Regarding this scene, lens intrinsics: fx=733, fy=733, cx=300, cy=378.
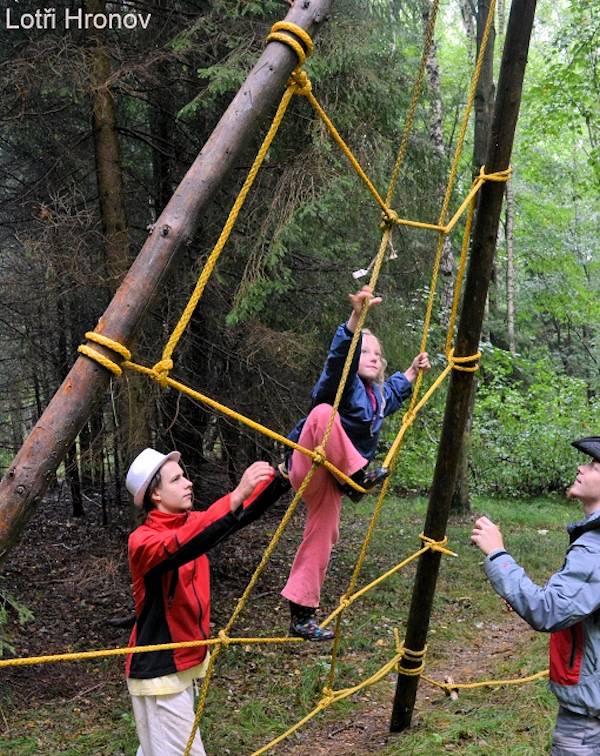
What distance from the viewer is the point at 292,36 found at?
2002 millimetres

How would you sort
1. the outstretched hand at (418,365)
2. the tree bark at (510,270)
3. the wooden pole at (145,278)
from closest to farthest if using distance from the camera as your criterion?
the wooden pole at (145,278) → the outstretched hand at (418,365) → the tree bark at (510,270)

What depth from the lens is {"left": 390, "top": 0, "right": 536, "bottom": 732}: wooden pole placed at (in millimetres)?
2947

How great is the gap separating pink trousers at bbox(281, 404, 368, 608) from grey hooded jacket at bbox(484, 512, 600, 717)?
663 mm

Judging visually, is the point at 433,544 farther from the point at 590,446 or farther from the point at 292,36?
the point at 292,36

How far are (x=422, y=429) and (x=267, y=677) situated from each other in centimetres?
602

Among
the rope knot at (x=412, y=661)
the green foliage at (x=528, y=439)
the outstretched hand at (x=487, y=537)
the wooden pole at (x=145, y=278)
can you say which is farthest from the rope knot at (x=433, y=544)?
the green foliage at (x=528, y=439)

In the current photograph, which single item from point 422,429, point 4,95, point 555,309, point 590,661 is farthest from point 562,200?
point 590,661

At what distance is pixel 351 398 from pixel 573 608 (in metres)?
1.02

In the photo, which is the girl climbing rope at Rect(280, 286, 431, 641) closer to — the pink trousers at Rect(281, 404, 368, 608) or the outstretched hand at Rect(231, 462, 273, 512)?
the pink trousers at Rect(281, 404, 368, 608)

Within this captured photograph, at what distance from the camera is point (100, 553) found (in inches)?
263

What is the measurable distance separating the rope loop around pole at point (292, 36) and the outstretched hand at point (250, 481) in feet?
3.71

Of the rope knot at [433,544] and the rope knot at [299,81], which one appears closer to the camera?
the rope knot at [299,81]

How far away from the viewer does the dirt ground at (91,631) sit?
13.6ft

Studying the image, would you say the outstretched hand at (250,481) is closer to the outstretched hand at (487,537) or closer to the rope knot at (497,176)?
the outstretched hand at (487,537)
